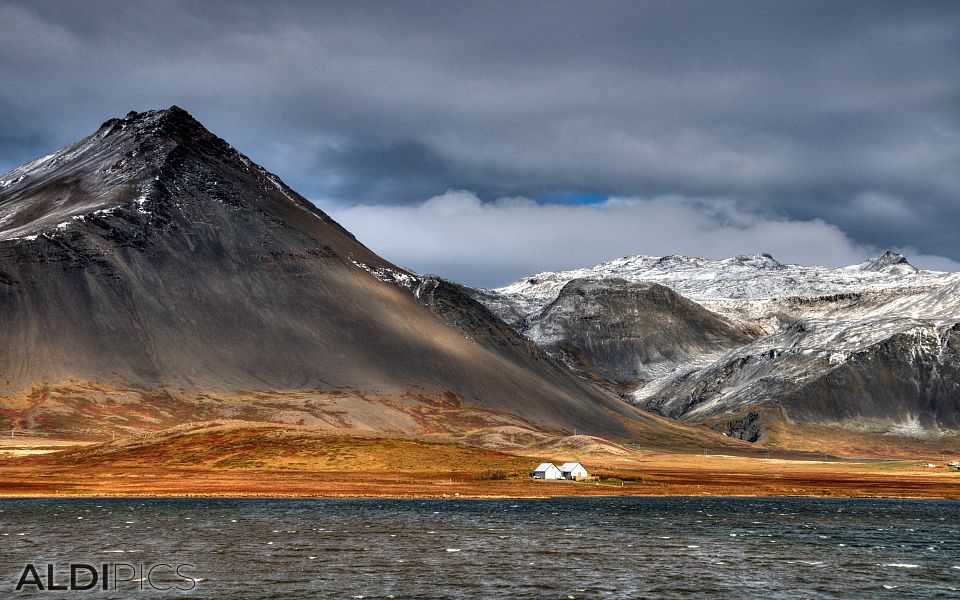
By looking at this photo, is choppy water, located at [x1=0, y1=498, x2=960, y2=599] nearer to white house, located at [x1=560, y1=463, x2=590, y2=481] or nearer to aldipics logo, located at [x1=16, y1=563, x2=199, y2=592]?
aldipics logo, located at [x1=16, y1=563, x2=199, y2=592]

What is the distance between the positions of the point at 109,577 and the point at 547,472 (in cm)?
11298

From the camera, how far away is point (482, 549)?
69875mm

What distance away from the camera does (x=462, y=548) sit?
231ft

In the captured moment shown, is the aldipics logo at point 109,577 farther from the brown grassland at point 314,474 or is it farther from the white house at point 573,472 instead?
the white house at point 573,472

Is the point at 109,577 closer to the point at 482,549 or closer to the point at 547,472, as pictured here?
the point at 482,549

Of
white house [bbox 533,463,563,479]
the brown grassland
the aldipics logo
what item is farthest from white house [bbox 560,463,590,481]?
the aldipics logo

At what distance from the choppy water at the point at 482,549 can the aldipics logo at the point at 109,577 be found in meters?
0.38

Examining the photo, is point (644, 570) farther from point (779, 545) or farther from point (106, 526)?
point (106, 526)

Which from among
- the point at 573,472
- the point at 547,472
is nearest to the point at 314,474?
the point at 547,472

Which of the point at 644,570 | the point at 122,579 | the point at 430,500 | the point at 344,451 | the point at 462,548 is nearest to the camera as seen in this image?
the point at 122,579

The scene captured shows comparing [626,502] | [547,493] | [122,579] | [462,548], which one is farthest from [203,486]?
[122,579]

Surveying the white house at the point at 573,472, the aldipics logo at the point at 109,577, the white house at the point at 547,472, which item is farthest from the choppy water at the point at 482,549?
the white house at the point at 573,472

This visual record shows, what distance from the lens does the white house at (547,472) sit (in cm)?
16262

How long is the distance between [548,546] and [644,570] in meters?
12.8
